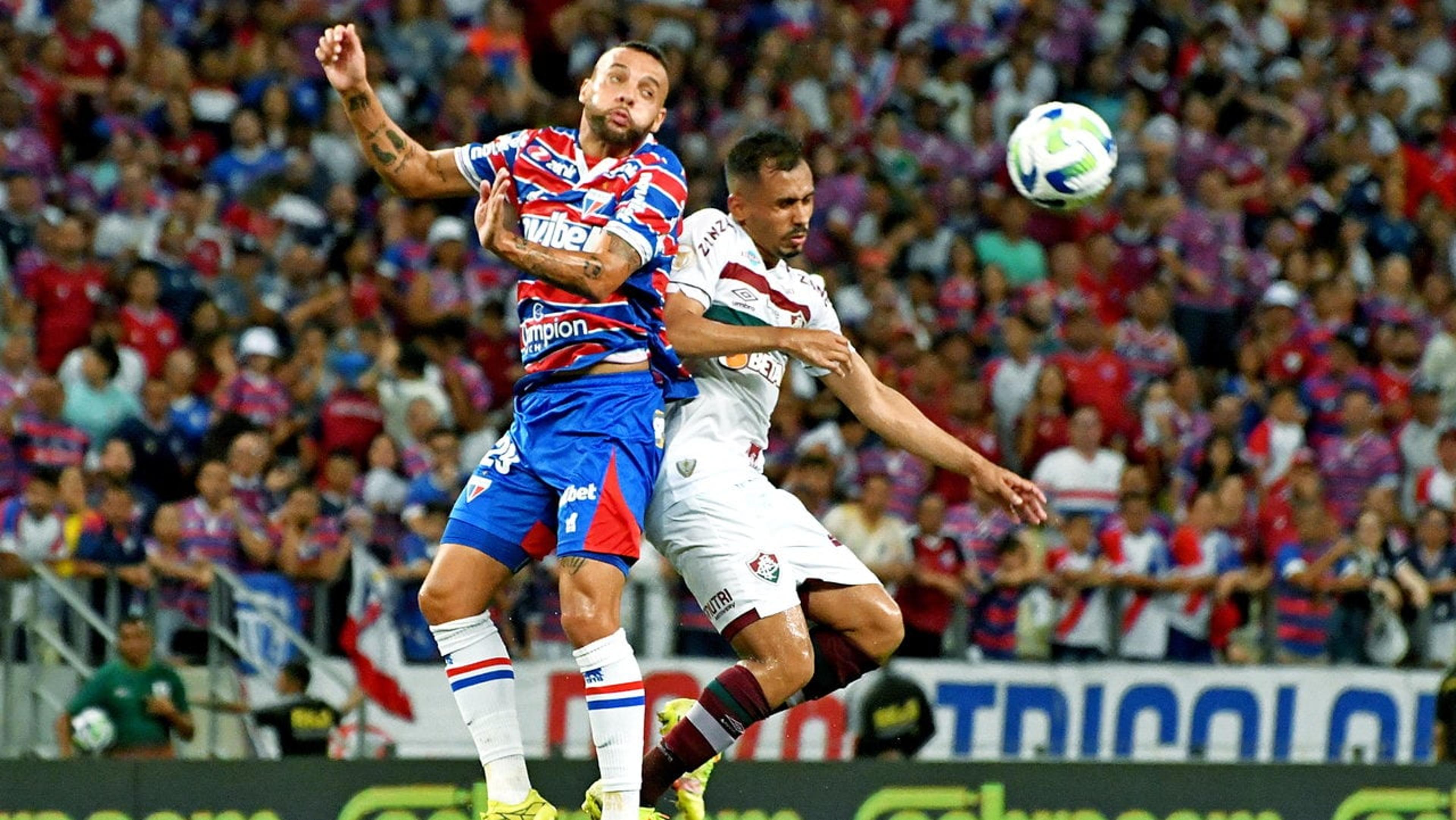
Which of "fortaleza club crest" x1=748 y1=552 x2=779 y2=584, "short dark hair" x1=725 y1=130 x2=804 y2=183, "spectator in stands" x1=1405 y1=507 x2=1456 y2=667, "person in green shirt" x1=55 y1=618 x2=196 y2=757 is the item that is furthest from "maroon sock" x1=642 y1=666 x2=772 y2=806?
"spectator in stands" x1=1405 y1=507 x2=1456 y2=667

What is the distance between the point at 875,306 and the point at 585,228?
931 cm

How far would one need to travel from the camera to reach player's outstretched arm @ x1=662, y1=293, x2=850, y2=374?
7.78 metres

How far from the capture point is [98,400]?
14.3 metres

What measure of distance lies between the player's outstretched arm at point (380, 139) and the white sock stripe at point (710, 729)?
2.17 metres

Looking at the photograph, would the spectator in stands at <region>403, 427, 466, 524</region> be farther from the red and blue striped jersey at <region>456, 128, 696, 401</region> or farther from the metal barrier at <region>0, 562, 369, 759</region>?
the red and blue striped jersey at <region>456, 128, 696, 401</region>

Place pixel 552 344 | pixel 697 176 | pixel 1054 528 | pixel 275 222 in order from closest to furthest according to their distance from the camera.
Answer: pixel 552 344 → pixel 1054 528 → pixel 275 222 → pixel 697 176

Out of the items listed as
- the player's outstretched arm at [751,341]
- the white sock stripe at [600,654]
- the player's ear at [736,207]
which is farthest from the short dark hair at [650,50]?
the white sock stripe at [600,654]

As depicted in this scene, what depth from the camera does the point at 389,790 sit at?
9.41 metres

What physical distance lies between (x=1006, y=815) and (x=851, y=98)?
1057 centimetres

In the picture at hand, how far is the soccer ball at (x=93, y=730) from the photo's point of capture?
12070 mm

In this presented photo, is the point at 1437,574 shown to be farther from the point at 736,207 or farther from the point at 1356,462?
the point at 736,207

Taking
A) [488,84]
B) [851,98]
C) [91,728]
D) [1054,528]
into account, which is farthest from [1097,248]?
[91,728]

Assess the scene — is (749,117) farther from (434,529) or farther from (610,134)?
(610,134)

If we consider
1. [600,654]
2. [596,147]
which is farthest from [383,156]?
[600,654]
